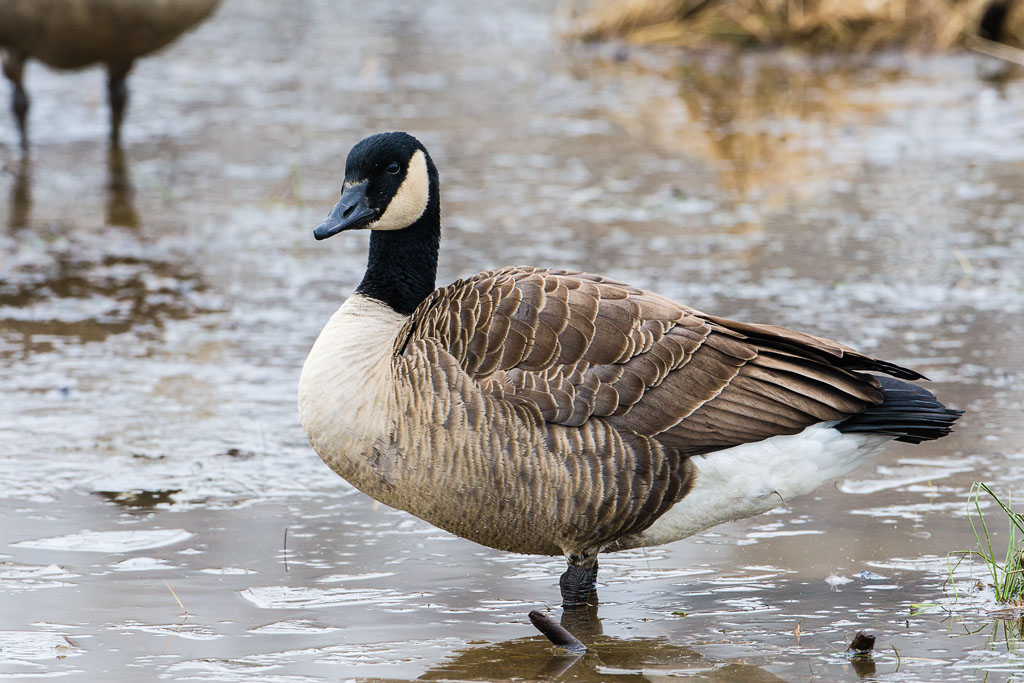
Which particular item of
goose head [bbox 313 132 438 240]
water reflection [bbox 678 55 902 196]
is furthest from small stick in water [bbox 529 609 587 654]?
water reflection [bbox 678 55 902 196]

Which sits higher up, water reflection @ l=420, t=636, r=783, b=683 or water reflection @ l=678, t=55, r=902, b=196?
water reflection @ l=678, t=55, r=902, b=196

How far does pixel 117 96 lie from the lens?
1039 centimetres

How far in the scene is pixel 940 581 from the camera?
410 centimetres

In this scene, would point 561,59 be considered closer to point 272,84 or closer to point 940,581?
point 272,84

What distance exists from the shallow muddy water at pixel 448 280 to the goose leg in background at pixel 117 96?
0.21 metres

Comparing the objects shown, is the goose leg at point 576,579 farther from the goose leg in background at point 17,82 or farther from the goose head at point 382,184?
the goose leg in background at point 17,82

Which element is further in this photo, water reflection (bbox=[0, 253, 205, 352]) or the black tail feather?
water reflection (bbox=[0, 253, 205, 352])

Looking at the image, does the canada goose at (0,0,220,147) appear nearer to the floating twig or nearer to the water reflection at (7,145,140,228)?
the water reflection at (7,145,140,228)

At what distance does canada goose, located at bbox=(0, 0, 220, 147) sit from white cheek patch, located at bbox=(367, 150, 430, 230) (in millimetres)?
5913

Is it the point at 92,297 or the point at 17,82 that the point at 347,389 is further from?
the point at 17,82

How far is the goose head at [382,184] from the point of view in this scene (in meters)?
4.39

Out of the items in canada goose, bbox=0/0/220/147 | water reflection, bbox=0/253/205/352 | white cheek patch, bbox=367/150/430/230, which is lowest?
water reflection, bbox=0/253/205/352

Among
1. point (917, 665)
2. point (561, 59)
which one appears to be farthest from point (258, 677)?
point (561, 59)

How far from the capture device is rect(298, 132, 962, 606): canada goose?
3893 mm
